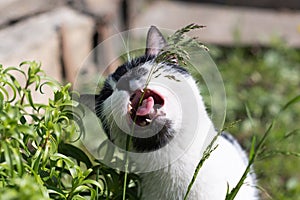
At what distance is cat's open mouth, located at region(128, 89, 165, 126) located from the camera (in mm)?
1549

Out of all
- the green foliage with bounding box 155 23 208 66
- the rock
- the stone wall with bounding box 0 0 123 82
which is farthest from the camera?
the rock

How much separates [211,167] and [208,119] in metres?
0.14

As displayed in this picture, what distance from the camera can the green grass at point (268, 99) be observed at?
2.93m

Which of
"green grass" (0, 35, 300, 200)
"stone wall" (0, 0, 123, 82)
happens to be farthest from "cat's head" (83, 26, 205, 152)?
"stone wall" (0, 0, 123, 82)

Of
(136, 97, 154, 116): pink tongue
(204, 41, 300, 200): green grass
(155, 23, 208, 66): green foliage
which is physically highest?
(155, 23, 208, 66): green foliage

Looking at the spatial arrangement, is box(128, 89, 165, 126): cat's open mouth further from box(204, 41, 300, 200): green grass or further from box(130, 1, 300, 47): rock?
box(130, 1, 300, 47): rock

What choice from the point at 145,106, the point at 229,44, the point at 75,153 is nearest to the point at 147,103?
the point at 145,106

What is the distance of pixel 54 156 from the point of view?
4.68 feet

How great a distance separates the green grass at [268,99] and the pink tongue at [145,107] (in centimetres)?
128

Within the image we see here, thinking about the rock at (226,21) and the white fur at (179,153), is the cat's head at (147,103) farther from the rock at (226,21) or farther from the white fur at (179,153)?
the rock at (226,21)

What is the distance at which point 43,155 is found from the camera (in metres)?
1.42

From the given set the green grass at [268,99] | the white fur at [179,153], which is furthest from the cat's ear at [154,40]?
the green grass at [268,99]

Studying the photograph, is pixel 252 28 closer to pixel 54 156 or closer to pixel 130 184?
pixel 130 184

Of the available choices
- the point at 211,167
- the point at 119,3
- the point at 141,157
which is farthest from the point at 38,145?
the point at 119,3
